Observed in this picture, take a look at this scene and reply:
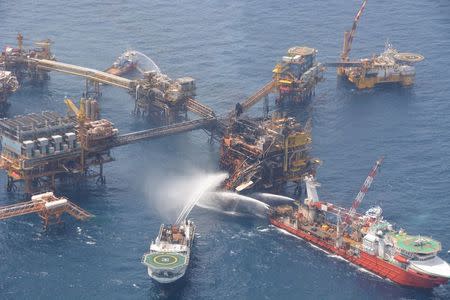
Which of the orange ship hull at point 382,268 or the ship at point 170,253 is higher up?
the ship at point 170,253

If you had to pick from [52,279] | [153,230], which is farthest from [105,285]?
[153,230]

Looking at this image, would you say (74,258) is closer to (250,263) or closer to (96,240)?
(96,240)

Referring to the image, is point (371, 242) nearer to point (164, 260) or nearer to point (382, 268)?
point (382, 268)

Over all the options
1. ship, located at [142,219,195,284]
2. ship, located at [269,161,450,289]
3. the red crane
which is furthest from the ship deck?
the red crane

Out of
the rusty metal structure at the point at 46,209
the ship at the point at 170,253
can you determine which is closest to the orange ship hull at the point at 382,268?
the ship at the point at 170,253

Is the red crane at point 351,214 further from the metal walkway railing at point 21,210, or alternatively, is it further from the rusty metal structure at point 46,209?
the metal walkway railing at point 21,210
